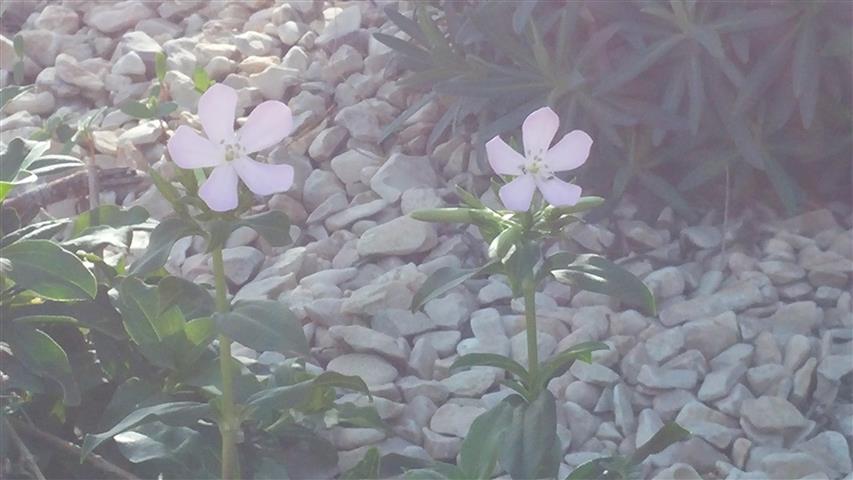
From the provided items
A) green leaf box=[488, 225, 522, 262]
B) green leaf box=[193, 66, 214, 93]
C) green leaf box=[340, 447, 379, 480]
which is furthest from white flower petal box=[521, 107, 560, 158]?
green leaf box=[193, 66, 214, 93]

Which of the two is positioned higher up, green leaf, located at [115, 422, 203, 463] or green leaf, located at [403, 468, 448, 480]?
green leaf, located at [403, 468, 448, 480]

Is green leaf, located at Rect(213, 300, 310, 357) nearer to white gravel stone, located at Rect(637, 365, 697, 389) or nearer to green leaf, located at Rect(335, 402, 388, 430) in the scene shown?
green leaf, located at Rect(335, 402, 388, 430)

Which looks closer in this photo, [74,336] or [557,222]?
[557,222]

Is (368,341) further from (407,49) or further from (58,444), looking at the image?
(407,49)

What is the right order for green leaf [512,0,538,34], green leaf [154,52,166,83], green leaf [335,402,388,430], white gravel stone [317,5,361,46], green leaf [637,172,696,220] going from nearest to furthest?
green leaf [335,402,388,430] < green leaf [512,0,538,34] < green leaf [637,172,696,220] < green leaf [154,52,166,83] < white gravel stone [317,5,361,46]

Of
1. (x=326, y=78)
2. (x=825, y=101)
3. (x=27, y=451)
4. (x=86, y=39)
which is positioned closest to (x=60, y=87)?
(x=86, y=39)

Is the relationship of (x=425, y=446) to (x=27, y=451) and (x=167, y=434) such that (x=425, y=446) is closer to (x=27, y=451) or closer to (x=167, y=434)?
(x=167, y=434)

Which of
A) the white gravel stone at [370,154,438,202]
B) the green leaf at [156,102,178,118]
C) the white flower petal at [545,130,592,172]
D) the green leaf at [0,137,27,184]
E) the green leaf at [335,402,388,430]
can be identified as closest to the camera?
the white flower petal at [545,130,592,172]
